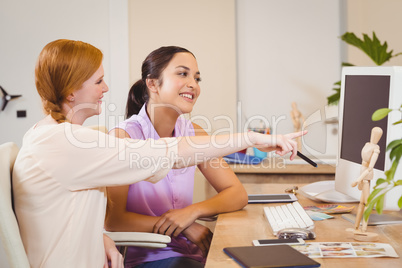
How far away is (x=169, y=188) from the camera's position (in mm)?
1957

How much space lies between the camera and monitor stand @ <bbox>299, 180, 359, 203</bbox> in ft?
6.12

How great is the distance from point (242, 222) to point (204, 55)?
2.35m

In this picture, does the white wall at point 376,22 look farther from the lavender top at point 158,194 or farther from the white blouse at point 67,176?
the white blouse at point 67,176

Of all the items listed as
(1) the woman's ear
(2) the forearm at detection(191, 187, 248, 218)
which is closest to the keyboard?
(2) the forearm at detection(191, 187, 248, 218)

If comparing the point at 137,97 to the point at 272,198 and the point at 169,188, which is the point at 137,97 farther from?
the point at 272,198

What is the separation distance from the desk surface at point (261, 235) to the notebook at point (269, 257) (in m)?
0.02

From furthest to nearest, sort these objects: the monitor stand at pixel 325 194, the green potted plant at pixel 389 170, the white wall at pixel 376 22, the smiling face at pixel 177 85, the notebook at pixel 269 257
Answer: the white wall at pixel 376 22
the smiling face at pixel 177 85
the monitor stand at pixel 325 194
the notebook at pixel 269 257
the green potted plant at pixel 389 170

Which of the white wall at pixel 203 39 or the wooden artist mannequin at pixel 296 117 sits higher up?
the white wall at pixel 203 39

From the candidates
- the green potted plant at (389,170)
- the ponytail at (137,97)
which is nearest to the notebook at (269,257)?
the green potted plant at (389,170)

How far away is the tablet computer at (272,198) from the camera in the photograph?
1.88 meters

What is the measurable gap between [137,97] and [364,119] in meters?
1.03

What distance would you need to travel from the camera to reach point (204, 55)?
148 inches

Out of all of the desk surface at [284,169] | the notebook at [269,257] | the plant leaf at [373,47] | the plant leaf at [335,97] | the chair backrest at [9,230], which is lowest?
the desk surface at [284,169]

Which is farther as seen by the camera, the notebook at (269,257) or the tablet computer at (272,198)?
the tablet computer at (272,198)
